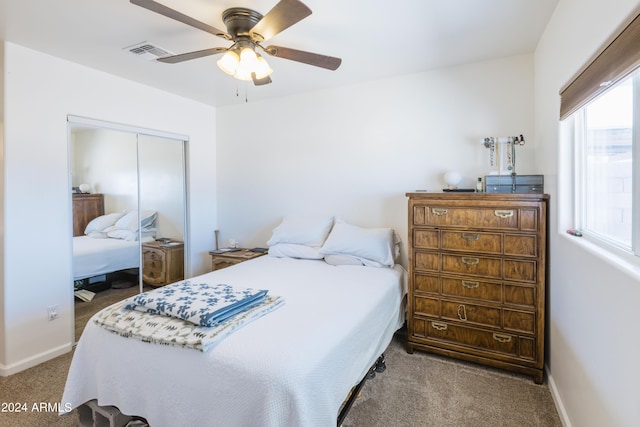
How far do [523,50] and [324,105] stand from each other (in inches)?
73.1

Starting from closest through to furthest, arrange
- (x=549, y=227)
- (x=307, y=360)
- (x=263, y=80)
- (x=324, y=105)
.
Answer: (x=307, y=360) → (x=549, y=227) → (x=263, y=80) → (x=324, y=105)

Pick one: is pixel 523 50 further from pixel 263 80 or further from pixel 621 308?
pixel 621 308

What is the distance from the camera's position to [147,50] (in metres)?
2.54

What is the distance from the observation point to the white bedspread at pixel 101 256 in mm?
2902

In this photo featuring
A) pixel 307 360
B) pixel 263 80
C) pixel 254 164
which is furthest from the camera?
pixel 254 164

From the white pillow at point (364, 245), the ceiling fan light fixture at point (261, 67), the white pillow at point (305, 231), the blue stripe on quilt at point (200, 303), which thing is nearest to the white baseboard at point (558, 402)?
the white pillow at point (364, 245)

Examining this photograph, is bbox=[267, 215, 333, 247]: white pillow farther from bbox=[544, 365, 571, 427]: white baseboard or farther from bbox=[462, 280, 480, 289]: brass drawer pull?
bbox=[544, 365, 571, 427]: white baseboard

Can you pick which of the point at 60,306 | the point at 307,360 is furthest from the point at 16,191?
the point at 307,360

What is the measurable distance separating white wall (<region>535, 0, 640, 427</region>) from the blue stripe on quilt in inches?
61.6

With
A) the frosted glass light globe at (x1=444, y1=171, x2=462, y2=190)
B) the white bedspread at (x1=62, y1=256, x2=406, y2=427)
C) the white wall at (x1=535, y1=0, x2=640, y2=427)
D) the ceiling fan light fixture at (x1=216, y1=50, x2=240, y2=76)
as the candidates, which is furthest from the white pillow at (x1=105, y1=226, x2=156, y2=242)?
the white wall at (x1=535, y1=0, x2=640, y2=427)

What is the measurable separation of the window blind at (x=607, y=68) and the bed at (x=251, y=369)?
4.99 feet

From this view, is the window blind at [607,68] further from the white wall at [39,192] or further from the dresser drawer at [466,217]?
the white wall at [39,192]

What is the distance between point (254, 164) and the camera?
4020mm

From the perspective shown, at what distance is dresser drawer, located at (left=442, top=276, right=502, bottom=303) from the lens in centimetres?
234
